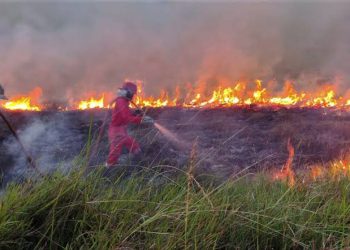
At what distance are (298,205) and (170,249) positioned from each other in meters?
1.14

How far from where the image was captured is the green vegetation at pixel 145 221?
251 cm

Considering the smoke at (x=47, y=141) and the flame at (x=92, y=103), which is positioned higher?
the flame at (x=92, y=103)

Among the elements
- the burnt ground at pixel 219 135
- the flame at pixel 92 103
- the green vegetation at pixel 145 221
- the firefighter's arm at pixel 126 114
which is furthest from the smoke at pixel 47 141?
the green vegetation at pixel 145 221

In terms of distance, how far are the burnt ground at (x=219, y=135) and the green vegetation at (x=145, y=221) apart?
3662 mm

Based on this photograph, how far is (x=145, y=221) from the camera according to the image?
2.51 metres

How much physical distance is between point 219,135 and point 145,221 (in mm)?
7362

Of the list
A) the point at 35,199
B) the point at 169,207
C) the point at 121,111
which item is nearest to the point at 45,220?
the point at 35,199

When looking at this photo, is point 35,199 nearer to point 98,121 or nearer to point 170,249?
point 170,249

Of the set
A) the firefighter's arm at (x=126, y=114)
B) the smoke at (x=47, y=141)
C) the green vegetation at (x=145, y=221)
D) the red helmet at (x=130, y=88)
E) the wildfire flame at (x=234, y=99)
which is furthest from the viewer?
the wildfire flame at (x=234, y=99)

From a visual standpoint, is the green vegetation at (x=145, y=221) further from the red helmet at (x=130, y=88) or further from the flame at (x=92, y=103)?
the flame at (x=92, y=103)

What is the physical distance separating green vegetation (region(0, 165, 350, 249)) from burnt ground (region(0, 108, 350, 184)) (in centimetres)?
366

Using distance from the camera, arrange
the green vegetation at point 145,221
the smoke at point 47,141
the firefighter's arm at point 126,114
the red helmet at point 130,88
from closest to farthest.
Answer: the green vegetation at point 145,221 → the smoke at point 47,141 → the firefighter's arm at point 126,114 → the red helmet at point 130,88

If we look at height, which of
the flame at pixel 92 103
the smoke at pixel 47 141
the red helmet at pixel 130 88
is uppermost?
the flame at pixel 92 103

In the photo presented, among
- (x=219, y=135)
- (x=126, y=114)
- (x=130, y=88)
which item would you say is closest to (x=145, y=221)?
(x=126, y=114)
